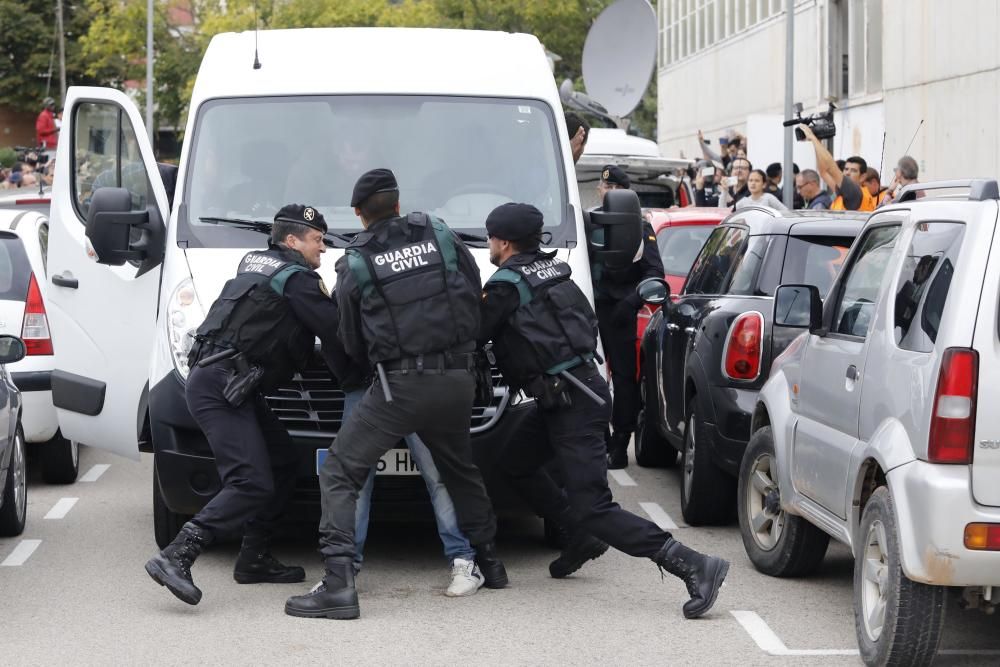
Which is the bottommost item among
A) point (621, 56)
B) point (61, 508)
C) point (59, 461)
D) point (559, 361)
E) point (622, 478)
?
point (622, 478)

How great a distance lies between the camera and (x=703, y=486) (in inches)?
359

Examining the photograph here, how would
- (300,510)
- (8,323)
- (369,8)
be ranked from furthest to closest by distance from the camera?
(369,8)
(8,323)
(300,510)

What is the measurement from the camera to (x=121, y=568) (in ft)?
26.9

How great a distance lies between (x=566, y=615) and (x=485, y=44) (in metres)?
3.45

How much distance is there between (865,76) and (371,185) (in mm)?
28376

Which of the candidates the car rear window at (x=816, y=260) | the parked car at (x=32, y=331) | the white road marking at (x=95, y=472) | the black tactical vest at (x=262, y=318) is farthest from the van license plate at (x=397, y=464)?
the white road marking at (x=95, y=472)

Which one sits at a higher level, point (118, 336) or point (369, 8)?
point (369, 8)

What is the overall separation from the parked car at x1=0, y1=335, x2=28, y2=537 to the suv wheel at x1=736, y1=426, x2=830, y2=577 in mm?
3407

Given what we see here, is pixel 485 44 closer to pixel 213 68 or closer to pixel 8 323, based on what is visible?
pixel 213 68

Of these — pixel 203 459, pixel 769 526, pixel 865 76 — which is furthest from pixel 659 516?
pixel 865 76

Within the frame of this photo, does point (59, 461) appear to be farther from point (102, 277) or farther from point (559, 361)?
point (559, 361)

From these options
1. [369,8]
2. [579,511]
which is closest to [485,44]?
[579,511]

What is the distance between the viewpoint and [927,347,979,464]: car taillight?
5.55 metres

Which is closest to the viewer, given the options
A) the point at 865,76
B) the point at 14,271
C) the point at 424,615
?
the point at 424,615
